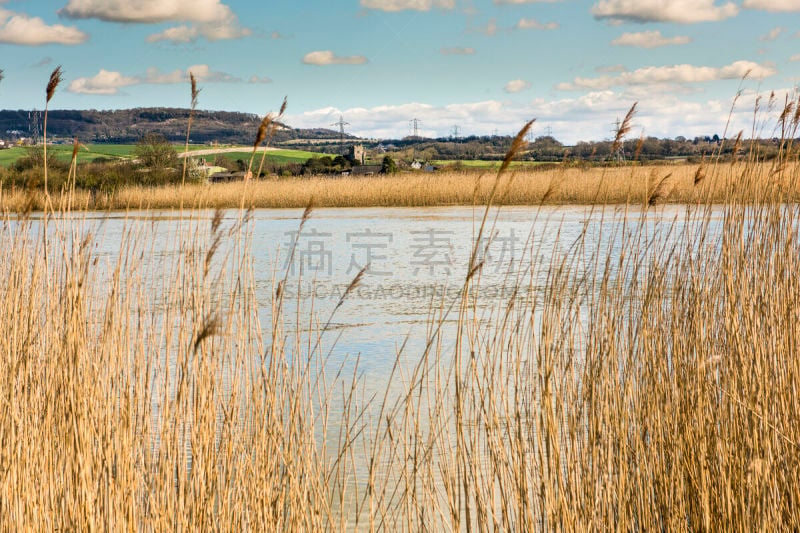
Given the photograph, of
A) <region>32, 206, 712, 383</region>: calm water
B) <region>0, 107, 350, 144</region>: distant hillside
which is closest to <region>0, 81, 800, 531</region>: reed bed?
<region>32, 206, 712, 383</region>: calm water

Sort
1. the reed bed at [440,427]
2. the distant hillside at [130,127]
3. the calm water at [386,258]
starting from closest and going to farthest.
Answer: the reed bed at [440,427]
the calm water at [386,258]
the distant hillside at [130,127]

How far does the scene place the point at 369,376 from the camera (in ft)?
17.4

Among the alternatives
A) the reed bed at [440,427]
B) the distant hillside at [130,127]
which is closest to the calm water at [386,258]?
the reed bed at [440,427]

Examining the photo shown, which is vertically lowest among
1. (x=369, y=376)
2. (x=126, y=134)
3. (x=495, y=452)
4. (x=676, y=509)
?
(x=369, y=376)

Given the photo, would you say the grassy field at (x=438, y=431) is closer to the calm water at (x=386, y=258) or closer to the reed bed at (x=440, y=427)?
the reed bed at (x=440, y=427)

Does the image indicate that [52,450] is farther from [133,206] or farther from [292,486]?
[133,206]

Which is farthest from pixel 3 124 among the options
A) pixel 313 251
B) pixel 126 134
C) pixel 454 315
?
pixel 454 315

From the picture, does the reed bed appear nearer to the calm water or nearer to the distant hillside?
the calm water

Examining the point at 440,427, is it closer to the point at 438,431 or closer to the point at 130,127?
the point at 438,431

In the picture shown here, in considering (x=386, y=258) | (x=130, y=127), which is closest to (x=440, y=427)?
(x=386, y=258)

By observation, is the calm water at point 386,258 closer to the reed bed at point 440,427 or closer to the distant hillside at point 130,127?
the reed bed at point 440,427

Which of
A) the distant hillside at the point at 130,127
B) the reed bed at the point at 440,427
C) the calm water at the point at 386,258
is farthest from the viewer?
the distant hillside at the point at 130,127

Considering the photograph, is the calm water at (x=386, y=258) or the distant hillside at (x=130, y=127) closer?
the calm water at (x=386, y=258)

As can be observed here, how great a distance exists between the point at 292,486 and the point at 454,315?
213 inches
